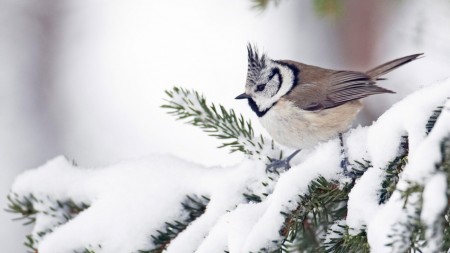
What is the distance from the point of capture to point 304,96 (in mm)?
3271

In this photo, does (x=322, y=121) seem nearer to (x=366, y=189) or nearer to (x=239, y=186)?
(x=239, y=186)

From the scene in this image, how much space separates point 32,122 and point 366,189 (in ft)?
18.1

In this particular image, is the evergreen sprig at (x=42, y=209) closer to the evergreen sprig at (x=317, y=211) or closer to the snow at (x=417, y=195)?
the evergreen sprig at (x=317, y=211)

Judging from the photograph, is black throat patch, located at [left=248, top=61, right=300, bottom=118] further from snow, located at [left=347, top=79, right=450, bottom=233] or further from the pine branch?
snow, located at [left=347, top=79, right=450, bottom=233]

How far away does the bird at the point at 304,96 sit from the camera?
3.09 meters

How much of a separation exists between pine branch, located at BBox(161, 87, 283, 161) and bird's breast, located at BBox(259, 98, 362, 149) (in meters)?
0.65

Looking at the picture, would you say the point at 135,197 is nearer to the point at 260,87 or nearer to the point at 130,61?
the point at 260,87

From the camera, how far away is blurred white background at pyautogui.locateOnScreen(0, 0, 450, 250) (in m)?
6.13

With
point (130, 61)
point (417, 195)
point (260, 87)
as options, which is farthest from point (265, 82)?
point (130, 61)

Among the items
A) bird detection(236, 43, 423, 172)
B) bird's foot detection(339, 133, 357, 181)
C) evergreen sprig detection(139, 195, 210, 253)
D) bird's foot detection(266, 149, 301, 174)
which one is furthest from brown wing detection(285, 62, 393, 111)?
bird's foot detection(339, 133, 357, 181)

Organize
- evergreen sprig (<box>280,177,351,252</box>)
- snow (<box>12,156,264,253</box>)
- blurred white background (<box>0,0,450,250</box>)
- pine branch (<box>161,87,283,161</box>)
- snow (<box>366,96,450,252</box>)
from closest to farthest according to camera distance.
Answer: snow (<box>366,96,450,252</box>) → evergreen sprig (<box>280,177,351,252</box>) → snow (<box>12,156,264,253</box>) → pine branch (<box>161,87,283,161</box>) → blurred white background (<box>0,0,450,250</box>)

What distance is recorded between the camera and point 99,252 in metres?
2.21

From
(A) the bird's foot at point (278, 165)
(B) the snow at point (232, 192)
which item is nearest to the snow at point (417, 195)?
(B) the snow at point (232, 192)

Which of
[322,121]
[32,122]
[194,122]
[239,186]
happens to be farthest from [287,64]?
[32,122]
